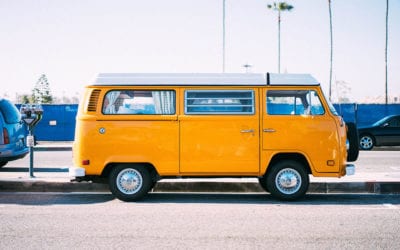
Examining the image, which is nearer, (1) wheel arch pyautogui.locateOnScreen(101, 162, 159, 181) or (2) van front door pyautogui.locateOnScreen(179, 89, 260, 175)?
(2) van front door pyautogui.locateOnScreen(179, 89, 260, 175)

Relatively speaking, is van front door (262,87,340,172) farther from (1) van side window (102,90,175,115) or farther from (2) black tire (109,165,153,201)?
(2) black tire (109,165,153,201)

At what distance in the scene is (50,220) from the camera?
22.7ft

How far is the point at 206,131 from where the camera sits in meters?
8.46

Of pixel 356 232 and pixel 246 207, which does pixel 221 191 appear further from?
pixel 356 232

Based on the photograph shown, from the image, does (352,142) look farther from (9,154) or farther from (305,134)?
(9,154)

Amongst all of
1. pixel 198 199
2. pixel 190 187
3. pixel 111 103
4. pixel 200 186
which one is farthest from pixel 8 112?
pixel 198 199

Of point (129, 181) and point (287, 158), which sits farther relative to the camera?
point (287, 158)

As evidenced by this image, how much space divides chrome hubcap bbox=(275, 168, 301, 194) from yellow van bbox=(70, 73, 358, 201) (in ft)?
0.06

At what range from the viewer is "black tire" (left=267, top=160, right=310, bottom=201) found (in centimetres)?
847

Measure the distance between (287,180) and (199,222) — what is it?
7.55 feet

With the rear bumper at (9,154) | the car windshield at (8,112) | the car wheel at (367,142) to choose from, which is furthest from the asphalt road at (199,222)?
the car wheel at (367,142)

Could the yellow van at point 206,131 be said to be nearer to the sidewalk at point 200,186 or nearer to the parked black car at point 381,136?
the sidewalk at point 200,186

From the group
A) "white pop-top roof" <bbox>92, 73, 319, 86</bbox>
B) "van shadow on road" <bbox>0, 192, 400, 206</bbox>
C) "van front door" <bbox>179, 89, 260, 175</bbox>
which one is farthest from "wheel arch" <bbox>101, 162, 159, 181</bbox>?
"white pop-top roof" <bbox>92, 73, 319, 86</bbox>

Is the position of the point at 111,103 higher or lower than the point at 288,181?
higher
